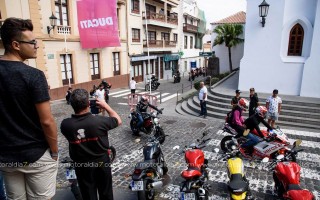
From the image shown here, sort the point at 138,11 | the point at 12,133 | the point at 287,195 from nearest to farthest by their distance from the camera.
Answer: the point at 12,133 → the point at 287,195 → the point at 138,11

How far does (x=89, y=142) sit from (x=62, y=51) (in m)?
16.1

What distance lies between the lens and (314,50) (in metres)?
11.9

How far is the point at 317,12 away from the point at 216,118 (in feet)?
23.9

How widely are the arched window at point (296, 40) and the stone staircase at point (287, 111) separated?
3248 millimetres

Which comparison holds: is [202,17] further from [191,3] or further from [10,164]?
[10,164]

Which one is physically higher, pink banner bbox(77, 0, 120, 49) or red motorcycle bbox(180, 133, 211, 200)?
pink banner bbox(77, 0, 120, 49)

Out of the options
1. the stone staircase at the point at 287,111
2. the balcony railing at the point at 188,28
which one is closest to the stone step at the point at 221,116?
the stone staircase at the point at 287,111

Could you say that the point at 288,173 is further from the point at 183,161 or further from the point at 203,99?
the point at 203,99

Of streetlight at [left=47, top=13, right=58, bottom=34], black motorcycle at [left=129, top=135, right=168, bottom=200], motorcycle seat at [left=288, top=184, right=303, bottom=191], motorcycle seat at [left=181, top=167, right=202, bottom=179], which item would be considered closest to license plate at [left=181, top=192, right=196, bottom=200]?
motorcycle seat at [left=181, top=167, right=202, bottom=179]

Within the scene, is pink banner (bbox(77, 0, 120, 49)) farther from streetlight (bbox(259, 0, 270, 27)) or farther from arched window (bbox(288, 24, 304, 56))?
arched window (bbox(288, 24, 304, 56))

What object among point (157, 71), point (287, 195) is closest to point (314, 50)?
point (287, 195)

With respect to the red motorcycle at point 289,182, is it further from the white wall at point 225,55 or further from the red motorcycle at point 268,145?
the white wall at point 225,55

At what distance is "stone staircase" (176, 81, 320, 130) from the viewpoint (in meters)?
10.4

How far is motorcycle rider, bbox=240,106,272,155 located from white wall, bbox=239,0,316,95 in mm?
7824
